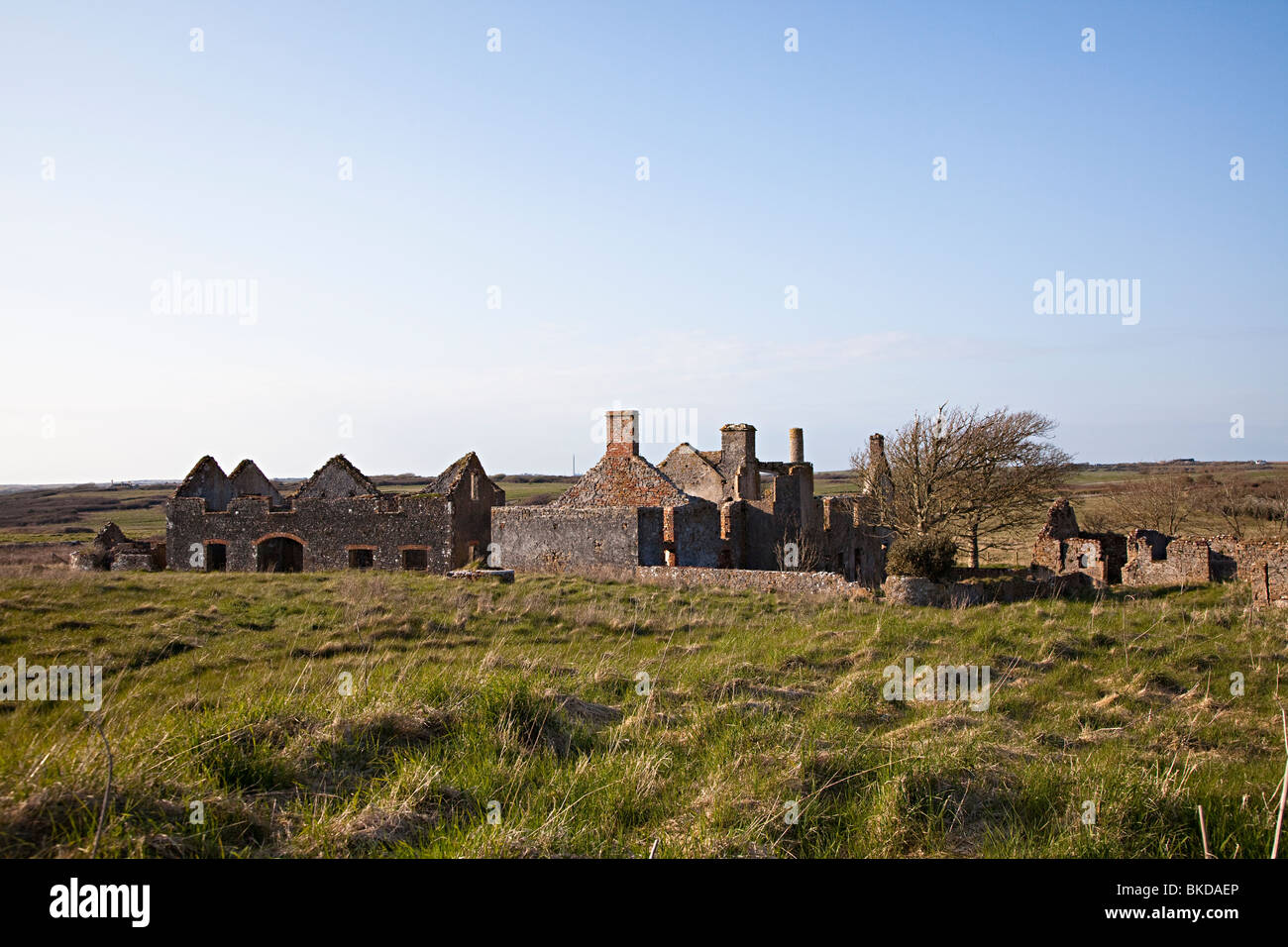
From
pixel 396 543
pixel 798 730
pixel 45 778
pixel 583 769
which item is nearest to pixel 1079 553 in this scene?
pixel 396 543

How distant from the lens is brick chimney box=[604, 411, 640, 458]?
28042mm

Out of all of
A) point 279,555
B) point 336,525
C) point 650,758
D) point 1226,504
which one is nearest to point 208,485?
point 279,555

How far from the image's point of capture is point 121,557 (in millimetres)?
30156

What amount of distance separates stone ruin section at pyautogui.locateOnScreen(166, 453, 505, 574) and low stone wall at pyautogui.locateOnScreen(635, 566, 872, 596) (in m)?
8.28

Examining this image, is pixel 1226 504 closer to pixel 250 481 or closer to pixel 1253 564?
pixel 1253 564

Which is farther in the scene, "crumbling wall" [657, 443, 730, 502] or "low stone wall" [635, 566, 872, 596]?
"crumbling wall" [657, 443, 730, 502]

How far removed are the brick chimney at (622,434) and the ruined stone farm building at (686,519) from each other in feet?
0.12

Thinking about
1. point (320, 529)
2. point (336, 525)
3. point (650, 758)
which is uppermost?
point (336, 525)

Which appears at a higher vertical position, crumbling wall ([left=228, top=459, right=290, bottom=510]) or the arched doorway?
crumbling wall ([left=228, top=459, right=290, bottom=510])

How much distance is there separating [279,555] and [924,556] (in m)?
23.1

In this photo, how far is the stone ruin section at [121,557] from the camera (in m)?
30.1

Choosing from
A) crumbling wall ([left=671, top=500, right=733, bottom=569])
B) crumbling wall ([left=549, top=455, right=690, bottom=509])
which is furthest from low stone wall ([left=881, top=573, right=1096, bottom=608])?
crumbling wall ([left=549, top=455, right=690, bottom=509])

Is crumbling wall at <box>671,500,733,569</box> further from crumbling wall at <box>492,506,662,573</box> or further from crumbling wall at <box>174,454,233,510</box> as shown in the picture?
crumbling wall at <box>174,454,233,510</box>

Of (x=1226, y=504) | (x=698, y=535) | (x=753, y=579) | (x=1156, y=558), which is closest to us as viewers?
(x=753, y=579)
